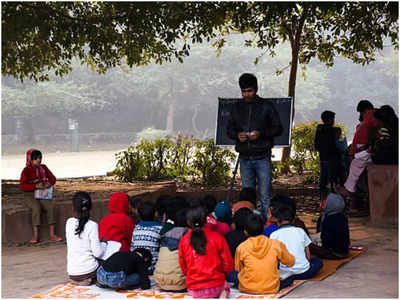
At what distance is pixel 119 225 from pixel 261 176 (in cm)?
153

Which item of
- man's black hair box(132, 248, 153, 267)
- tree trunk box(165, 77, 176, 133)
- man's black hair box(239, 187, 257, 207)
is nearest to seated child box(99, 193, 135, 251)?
man's black hair box(132, 248, 153, 267)

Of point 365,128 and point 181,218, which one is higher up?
point 365,128

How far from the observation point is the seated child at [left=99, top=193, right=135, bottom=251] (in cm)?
501

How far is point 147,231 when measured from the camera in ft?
15.6

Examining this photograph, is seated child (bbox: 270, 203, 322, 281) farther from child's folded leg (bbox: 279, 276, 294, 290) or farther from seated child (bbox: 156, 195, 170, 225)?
seated child (bbox: 156, 195, 170, 225)

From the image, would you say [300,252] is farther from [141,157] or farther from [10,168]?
[10,168]

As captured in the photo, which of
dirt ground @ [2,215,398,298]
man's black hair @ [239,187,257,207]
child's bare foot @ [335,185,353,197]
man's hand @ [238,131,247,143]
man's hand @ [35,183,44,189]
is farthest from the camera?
child's bare foot @ [335,185,353,197]

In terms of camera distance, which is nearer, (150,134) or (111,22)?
(111,22)

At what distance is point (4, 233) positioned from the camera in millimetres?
6715

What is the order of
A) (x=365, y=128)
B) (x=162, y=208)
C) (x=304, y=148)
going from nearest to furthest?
(x=162, y=208) < (x=365, y=128) < (x=304, y=148)

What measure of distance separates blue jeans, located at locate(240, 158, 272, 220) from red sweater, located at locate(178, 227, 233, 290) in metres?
1.62

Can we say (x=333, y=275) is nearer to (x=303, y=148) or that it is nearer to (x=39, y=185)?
(x=39, y=185)

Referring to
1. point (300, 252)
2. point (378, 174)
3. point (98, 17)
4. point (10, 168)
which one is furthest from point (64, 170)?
point (300, 252)

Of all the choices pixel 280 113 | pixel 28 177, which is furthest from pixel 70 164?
pixel 28 177
